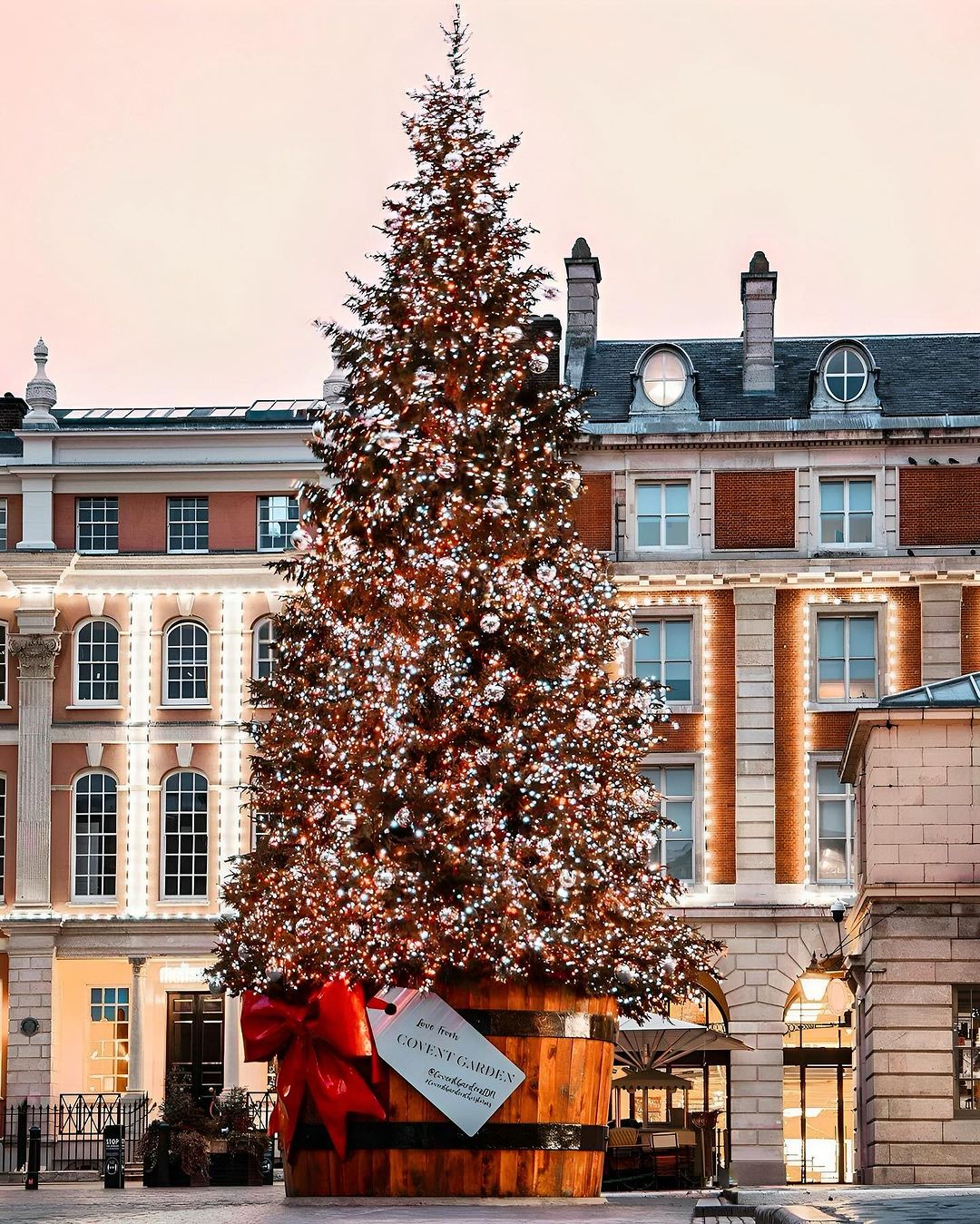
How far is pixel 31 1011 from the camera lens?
4572cm

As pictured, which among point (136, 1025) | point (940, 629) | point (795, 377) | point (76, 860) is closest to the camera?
point (940, 629)

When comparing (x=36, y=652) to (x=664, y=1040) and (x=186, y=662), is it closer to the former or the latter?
(x=186, y=662)

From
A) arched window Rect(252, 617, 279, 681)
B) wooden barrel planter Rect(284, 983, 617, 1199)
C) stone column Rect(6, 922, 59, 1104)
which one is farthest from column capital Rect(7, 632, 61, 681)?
wooden barrel planter Rect(284, 983, 617, 1199)

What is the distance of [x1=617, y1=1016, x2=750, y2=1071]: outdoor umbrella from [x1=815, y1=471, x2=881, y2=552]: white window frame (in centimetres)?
1050

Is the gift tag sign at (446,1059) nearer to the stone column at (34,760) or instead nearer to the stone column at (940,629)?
the stone column at (940,629)

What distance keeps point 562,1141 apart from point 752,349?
28988mm

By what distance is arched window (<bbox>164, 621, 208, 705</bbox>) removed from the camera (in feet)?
157

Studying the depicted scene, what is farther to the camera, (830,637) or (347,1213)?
(830,637)

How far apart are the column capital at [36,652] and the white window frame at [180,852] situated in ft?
11.6

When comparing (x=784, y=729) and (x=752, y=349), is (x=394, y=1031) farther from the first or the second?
(x=752, y=349)

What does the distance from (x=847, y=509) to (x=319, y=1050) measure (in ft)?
87.8

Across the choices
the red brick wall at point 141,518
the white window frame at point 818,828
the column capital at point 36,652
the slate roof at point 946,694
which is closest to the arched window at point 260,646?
the red brick wall at point 141,518

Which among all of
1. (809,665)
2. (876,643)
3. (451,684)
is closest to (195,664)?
(809,665)

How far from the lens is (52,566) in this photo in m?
47.2
